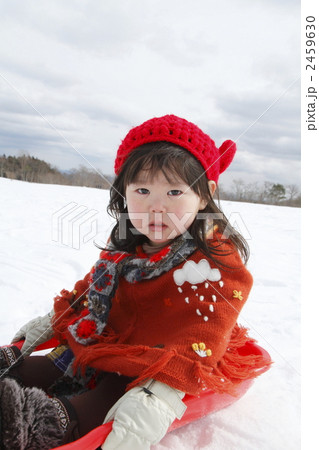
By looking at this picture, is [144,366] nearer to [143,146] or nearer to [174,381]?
[174,381]

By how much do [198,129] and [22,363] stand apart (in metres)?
0.93

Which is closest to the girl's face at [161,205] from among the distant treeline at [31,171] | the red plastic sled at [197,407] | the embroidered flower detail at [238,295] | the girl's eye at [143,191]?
the girl's eye at [143,191]

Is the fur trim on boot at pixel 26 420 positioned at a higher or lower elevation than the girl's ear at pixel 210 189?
lower

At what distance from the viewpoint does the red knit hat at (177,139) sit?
1110mm

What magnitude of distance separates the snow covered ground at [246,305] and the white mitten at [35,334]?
16 centimetres

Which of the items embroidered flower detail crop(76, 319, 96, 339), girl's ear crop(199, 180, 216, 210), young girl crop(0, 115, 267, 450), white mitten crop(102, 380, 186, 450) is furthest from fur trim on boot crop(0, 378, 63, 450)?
girl's ear crop(199, 180, 216, 210)

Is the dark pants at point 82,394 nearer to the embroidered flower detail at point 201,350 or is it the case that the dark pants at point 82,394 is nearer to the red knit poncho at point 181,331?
the red knit poncho at point 181,331

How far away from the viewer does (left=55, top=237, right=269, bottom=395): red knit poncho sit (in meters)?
0.92

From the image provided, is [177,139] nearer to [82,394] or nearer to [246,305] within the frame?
[82,394]

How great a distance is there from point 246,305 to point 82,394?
1.17 m

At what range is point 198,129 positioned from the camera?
3.81 ft

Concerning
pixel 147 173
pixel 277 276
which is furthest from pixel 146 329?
pixel 277 276

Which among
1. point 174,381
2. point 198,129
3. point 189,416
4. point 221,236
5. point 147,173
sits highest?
point 198,129

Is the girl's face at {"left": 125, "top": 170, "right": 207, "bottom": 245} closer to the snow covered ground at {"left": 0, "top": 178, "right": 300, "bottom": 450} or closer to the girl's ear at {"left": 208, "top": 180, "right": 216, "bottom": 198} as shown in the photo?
the girl's ear at {"left": 208, "top": 180, "right": 216, "bottom": 198}
